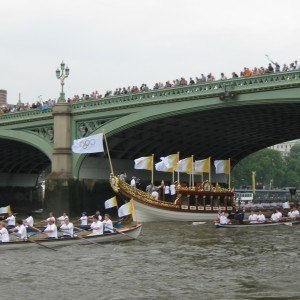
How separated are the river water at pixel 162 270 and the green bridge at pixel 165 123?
9529mm

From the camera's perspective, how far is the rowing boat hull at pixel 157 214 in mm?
43031

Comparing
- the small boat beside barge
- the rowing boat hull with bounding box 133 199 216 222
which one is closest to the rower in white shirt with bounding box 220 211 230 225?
the small boat beside barge

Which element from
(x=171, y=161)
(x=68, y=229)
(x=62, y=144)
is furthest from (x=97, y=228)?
(x=62, y=144)

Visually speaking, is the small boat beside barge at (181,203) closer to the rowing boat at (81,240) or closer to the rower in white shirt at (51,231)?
the rowing boat at (81,240)

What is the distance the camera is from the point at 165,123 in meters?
45.3

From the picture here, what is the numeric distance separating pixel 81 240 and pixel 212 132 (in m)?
23.5

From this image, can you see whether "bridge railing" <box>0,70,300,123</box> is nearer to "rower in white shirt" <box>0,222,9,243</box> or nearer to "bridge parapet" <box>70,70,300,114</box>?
"bridge parapet" <box>70,70,300,114</box>

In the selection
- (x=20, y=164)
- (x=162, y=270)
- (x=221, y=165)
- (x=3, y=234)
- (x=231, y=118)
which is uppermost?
(x=231, y=118)

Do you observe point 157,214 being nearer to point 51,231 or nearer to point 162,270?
point 51,231

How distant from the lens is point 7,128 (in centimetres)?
5188

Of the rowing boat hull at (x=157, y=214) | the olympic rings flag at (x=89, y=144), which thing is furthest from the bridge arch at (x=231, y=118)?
the rowing boat hull at (x=157, y=214)

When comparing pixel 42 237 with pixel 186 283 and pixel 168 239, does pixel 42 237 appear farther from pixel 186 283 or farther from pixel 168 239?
pixel 186 283

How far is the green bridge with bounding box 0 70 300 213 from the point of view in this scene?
38.2 metres

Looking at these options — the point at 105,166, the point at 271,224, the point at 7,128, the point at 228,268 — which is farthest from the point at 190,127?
the point at 228,268
